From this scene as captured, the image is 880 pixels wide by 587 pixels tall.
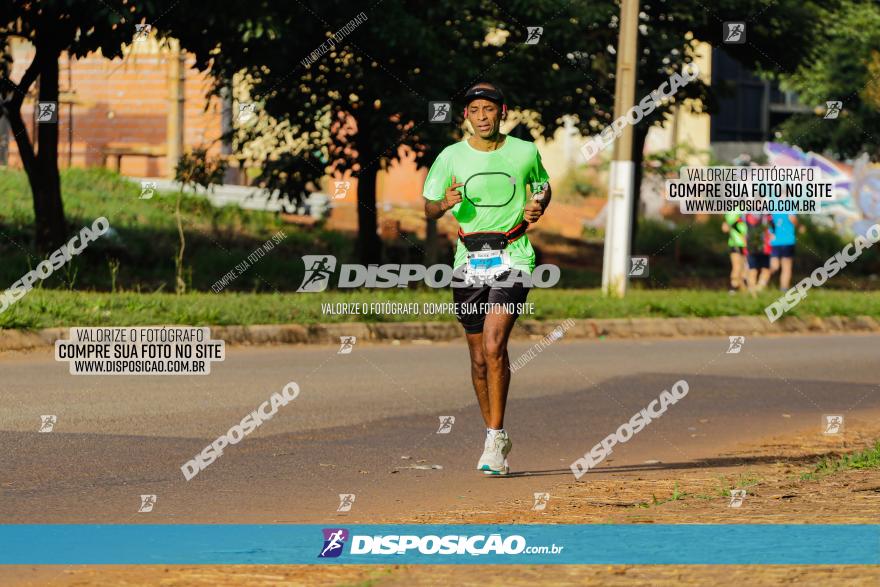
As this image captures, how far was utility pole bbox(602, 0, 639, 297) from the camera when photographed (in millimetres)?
19984

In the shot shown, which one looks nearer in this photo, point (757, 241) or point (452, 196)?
point (452, 196)

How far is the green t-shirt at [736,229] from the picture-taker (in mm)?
23875

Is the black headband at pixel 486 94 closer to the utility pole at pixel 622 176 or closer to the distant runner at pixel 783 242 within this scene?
the utility pole at pixel 622 176

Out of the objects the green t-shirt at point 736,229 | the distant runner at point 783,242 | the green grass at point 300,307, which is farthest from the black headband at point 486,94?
the distant runner at point 783,242

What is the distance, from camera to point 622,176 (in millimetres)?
19969

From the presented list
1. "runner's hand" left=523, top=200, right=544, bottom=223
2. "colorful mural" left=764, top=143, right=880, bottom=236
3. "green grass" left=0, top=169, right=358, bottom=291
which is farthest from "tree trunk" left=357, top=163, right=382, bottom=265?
"colorful mural" left=764, top=143, right=880, bottom=236

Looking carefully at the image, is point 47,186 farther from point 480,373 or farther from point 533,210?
point 533,210

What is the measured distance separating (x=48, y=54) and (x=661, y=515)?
1536 centimetres

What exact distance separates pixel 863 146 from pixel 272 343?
24.0 metres

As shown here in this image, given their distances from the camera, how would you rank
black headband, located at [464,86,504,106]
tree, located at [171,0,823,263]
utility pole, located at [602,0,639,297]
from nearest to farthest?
black headband, located at [464,86,504,106] → utility pole, located at [602,0,639,297] → tree, located at [171,0,823,263]

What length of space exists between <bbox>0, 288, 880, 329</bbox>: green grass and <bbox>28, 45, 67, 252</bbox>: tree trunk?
11.1ft

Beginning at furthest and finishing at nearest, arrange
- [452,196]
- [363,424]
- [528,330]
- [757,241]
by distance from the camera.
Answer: [757,241] < [528,330] < [363,424] < [452,196]

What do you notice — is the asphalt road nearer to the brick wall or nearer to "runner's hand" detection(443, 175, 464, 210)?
"runner's hand" detection(443, 175, 464, 210)

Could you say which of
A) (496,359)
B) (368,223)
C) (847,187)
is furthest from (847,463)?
(847,187)
